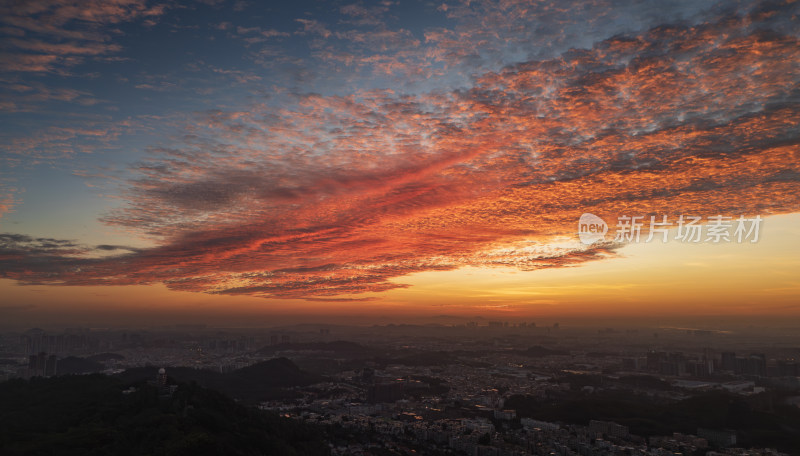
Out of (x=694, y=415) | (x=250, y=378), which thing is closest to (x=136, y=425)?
(x=250, y=378)

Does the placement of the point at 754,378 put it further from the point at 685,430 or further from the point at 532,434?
the point at 532,434

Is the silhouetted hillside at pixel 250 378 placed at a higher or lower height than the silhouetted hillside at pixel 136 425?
lower

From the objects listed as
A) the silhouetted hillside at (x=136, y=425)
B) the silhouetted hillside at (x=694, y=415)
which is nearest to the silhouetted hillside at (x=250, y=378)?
the silhouetted hillside at (x=136, y=425)

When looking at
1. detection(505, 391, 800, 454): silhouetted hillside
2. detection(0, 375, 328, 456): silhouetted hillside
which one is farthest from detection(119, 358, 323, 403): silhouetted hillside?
detection(505, 391, 800, 454): silhouetted hillside

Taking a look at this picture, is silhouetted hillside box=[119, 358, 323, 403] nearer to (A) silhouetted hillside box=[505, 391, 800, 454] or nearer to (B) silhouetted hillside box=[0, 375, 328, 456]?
(B) silhouetted hillside box=[0, 375, 328, 456]

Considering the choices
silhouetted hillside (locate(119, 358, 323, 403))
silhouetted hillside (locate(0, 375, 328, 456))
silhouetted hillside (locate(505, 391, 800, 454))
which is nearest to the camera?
silhouetted hillside (locate(0, 375, 328, 456))

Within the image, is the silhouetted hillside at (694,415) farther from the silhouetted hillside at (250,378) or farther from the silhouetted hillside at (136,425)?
the silhouetted hillside at (250,378)

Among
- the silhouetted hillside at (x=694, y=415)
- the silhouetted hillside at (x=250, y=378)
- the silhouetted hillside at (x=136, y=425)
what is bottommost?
the silhouetted hillside at (x=250, y=378)

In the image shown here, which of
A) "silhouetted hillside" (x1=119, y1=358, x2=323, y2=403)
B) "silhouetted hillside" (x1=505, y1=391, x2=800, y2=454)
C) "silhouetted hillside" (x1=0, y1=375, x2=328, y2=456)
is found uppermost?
"silhouetted hillside" (x1=0, y1=375, x2=328, y2=456)

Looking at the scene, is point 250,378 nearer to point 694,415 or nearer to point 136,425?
point 136,425
